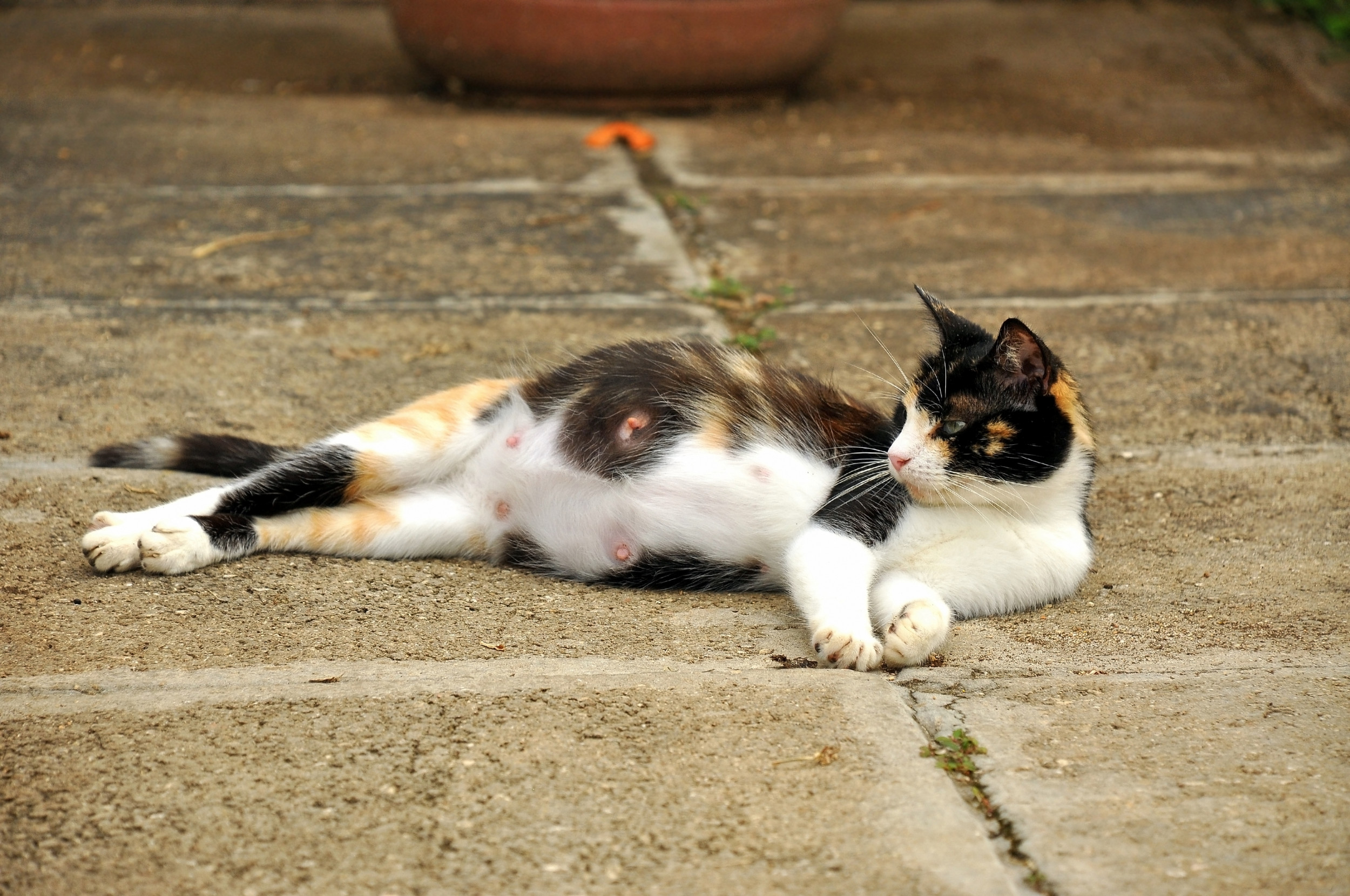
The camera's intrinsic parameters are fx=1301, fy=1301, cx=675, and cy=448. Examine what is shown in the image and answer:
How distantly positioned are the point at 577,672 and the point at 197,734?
70 cm

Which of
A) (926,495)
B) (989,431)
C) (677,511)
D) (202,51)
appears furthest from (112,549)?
(202,51)

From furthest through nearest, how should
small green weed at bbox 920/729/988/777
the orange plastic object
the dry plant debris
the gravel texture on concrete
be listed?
the orange plastic object, the dry plant debris, small green weed at bbox 920/729/988/777, the gravel texture on concrete

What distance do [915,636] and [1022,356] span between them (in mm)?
661

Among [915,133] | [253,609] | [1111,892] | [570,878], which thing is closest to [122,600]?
[253,609]

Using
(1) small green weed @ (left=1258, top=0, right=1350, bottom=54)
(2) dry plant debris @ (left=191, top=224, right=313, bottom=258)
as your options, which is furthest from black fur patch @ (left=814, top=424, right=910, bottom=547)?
(1) small green weed @ (left=1258, top=0, right=1350, bottom=54)

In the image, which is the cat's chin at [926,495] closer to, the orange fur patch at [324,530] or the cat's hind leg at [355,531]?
the cat's hind leg at [355,531]

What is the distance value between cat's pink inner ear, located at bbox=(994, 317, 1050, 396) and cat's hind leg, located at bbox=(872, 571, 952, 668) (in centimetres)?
51

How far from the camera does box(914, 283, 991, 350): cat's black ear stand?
3.01 meters

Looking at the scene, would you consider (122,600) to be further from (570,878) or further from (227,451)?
(570,878)

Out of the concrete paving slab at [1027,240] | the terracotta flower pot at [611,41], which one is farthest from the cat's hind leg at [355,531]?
the terracotta flower pot at [611,41]

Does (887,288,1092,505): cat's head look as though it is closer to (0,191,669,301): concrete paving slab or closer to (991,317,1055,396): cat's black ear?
(991,317,1055,396): cat's black ear

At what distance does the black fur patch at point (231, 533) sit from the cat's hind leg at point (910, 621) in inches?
58.3

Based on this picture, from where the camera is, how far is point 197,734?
7.40 feet

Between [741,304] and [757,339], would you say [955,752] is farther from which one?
[741,304]
